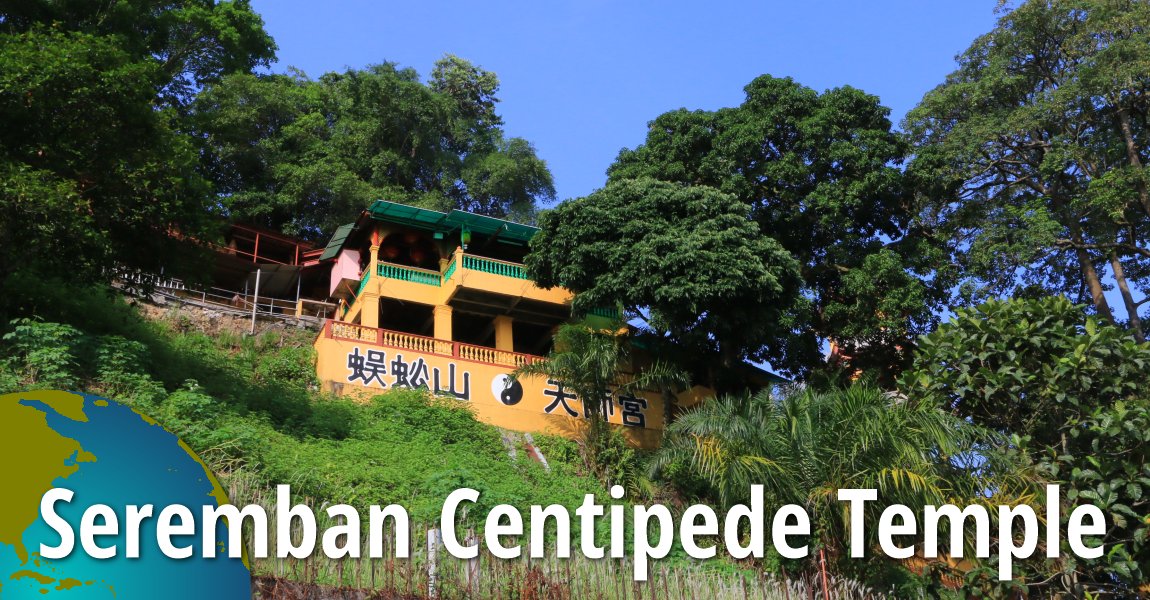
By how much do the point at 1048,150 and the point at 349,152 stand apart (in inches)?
663

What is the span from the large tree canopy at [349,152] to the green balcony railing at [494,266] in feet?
18.7

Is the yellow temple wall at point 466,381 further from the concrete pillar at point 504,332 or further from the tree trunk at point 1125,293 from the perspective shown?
the tree trunk at point 1125,293

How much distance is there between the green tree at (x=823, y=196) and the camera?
19734mm

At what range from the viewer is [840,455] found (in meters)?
13.0

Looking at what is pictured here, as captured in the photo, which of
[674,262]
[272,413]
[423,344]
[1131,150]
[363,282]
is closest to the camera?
[272,413]

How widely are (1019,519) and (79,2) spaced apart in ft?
73.6

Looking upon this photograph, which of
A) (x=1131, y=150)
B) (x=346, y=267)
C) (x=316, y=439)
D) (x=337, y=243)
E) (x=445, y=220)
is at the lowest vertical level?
(x=316, y=439)

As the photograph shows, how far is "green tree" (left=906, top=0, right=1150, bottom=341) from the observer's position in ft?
64.4

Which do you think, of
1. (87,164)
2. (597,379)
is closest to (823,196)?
(597,379)

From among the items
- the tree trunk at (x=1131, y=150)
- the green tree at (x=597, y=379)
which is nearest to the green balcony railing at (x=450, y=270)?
the green tree at (x=597, y=379)

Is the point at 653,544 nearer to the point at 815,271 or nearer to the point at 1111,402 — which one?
the point at 1111,402

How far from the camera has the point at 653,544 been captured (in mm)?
13398

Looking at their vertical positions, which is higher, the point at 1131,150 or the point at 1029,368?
the point at 1131,150

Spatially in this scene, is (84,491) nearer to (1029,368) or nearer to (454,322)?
(1029,368)
